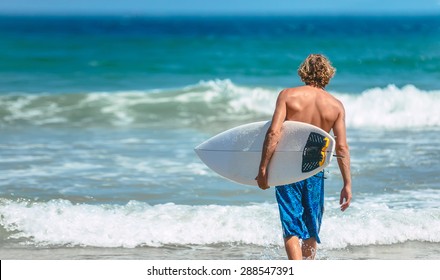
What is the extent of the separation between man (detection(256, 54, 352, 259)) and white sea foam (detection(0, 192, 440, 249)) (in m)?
1.47

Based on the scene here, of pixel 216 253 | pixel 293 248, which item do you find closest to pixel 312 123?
pixel 293 248

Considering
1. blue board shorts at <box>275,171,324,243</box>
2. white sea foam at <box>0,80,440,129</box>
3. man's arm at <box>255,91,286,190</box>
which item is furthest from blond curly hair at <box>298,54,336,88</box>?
white sea foam at <box>0,80,440,129</box>

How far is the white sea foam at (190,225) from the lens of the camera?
5707 millimetres

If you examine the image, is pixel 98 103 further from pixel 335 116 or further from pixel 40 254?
pixel 335 116

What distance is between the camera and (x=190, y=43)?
29.2 meters

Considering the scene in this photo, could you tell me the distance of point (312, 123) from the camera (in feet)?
13.7

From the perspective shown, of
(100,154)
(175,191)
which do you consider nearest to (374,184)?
(175,191)

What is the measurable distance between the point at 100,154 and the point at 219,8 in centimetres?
5849

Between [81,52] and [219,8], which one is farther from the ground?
[219,8]

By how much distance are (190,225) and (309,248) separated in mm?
1778

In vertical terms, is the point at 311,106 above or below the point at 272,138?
above

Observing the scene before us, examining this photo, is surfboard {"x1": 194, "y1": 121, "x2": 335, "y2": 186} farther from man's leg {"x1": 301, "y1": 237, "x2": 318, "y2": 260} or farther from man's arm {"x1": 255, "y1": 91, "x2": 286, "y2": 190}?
man's leg {"x1": 301, "y1": 237, "x2": 318, "y2": 260}

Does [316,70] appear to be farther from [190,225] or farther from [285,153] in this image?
[190,225]

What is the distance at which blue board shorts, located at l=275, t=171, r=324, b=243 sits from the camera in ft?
13.6
